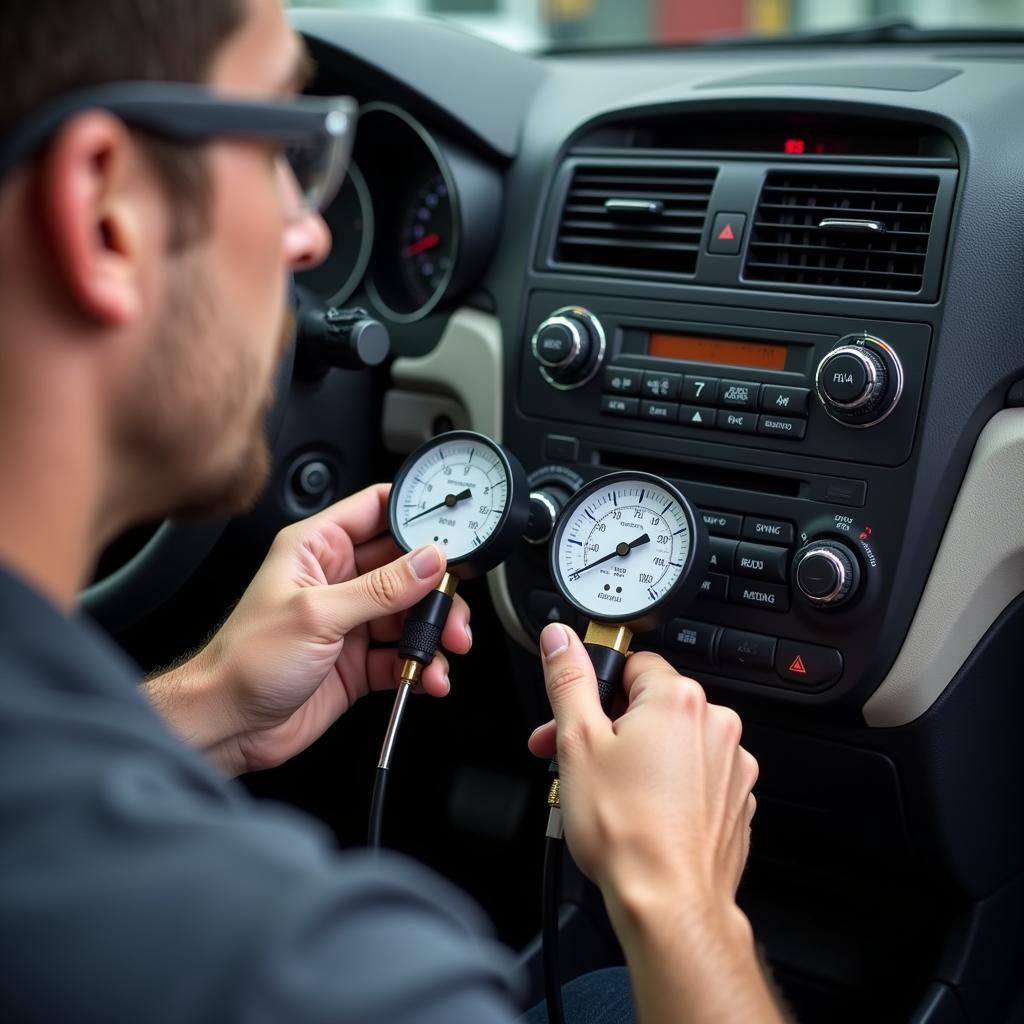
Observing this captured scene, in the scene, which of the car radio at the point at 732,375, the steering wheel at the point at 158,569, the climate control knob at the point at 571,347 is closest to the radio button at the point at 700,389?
the car radio at the point at 732,375

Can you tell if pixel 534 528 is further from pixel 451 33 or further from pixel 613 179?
pixel 451 33

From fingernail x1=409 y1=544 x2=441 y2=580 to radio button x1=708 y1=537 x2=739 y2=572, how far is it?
396 millimetres

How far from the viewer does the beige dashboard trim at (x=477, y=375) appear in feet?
6.42

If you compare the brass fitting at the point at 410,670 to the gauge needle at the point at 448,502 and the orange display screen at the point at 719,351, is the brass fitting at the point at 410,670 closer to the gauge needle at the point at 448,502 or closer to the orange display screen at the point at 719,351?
the gauge needle at the point at 448,502

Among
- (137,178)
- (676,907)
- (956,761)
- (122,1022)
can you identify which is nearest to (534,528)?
(956,761)

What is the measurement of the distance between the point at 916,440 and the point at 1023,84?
514 mm

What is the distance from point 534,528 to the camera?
1.82 meters

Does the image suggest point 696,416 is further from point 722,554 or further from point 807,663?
point 807,663

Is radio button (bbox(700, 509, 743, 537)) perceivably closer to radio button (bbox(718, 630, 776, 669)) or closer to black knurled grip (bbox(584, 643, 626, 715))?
radio button (bbox(718, 630, 776, 669))

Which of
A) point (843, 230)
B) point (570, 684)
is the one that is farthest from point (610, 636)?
point (843, 230)

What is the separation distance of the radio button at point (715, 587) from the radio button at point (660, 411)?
8.6 inches

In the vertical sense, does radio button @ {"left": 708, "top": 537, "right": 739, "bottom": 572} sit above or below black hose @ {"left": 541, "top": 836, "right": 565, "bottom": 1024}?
above

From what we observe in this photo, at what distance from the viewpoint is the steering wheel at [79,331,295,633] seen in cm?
196

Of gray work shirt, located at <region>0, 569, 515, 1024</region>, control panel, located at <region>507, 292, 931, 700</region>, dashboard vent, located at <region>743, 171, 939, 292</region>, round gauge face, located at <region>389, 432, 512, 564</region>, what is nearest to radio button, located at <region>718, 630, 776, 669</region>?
control panel, located at <region>507, 292, 931, 700</region>
